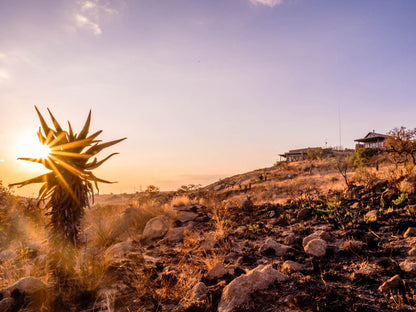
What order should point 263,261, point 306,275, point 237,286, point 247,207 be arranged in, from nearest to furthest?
1. point 237,286
2. point 306,275
3. point 263,261
4. point 247,207

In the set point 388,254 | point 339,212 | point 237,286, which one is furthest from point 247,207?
point 237,286

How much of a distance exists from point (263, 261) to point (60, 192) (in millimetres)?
3886

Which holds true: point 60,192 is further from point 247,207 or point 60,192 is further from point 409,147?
point 409,147

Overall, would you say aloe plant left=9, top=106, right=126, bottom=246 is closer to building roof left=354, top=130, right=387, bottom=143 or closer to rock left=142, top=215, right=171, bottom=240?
rock left=142, top=215, right=171, bottom=240

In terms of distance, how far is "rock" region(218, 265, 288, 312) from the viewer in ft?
11.1

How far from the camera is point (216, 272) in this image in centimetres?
434

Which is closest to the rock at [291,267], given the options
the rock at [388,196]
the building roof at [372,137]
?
the rock at [388,196]

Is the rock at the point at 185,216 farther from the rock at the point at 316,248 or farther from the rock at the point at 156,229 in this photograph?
the rock at the point at 316,248

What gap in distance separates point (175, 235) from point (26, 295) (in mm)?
4304

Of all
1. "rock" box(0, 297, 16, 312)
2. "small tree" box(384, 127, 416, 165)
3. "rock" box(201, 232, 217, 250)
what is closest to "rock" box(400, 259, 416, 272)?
"rock" box(201, 232, 217, 250)

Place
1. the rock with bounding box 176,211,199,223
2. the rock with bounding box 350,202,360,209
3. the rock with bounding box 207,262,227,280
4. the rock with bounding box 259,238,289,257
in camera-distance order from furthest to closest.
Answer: the rock with bounding box 176,211,199,223, the rock with bounding box 350,202,360,209, the rock with bounding box 259,238,289,257, the rock with bounding box 207,262,227,280

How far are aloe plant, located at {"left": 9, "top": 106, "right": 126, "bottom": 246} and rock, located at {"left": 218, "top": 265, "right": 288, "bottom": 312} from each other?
2.82 m

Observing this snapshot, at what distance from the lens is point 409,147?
1772 cm

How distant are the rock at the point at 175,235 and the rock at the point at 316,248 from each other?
12.7ft
